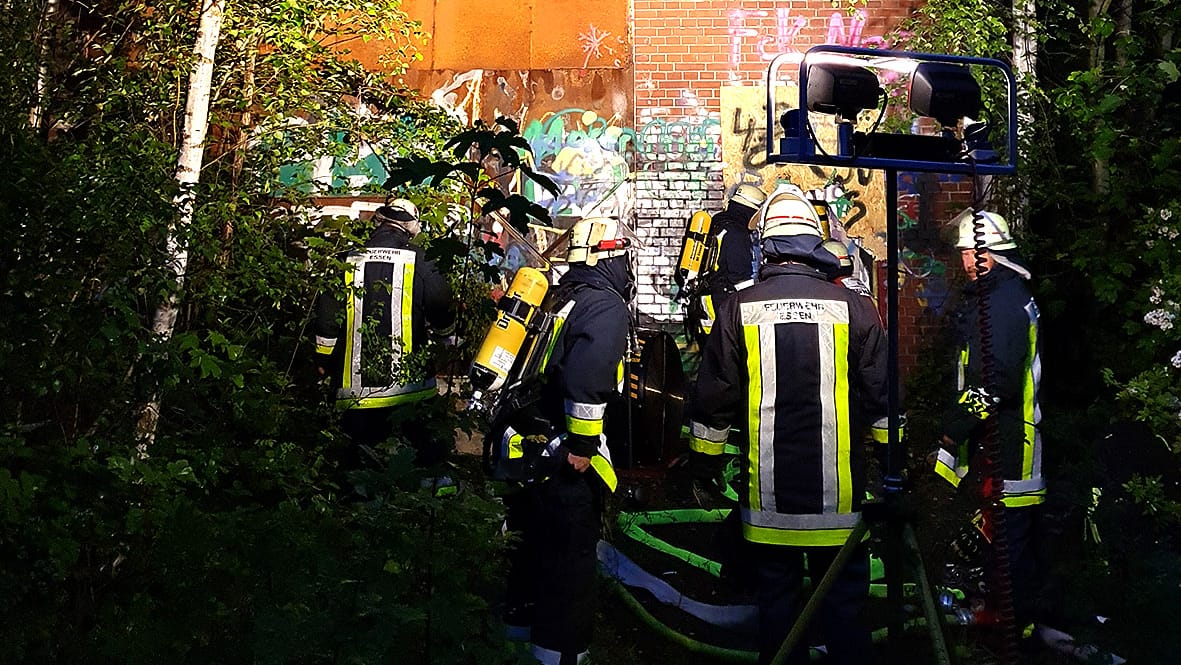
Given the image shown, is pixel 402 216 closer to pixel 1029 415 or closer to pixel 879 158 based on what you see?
A: pixel 1029 415

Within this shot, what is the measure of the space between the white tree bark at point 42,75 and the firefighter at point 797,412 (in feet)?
11.3

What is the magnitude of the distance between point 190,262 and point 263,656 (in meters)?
3.44

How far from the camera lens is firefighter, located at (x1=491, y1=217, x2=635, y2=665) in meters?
5.20

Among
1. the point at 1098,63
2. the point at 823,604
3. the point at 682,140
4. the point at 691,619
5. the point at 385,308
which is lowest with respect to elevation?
the point at 691,619

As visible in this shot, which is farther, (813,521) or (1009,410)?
(1009,410)

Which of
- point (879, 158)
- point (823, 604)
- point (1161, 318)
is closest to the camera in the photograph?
point (879, 158)

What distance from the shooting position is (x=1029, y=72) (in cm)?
930

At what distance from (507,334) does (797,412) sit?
1.41m

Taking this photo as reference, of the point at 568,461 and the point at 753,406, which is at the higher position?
the point at 753,406

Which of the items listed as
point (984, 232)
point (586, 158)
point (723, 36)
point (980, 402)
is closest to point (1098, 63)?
point (723, 36)

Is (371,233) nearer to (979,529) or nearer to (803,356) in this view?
(803,356)

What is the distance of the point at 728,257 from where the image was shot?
855 cm

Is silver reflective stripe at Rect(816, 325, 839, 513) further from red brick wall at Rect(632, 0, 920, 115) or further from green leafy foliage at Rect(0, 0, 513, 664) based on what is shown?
red brick wall at Rect(632, 0, 920, 115)

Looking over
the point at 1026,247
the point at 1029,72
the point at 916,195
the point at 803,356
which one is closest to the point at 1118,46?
the point at 1029,72
